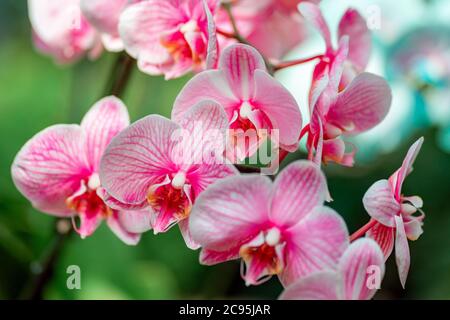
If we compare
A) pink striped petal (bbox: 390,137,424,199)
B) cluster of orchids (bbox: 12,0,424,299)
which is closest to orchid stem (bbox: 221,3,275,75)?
cluster of orchids (bbox: 12,0,424,299)

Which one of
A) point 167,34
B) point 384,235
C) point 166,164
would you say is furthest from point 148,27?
point 384,235

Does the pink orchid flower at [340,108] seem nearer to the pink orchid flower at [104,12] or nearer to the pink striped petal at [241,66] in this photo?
the pink striped petal at [241,66]

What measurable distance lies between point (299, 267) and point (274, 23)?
11.8 inches

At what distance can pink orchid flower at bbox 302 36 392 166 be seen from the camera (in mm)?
397

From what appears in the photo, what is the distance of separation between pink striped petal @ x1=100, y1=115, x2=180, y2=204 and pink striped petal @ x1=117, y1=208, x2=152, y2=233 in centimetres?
3

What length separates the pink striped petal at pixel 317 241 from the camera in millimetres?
349

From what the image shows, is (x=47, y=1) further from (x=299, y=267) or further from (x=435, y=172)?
(x=435, y=172)

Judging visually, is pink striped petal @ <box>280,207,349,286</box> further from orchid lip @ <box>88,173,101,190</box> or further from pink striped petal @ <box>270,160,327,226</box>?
orchid lip @ <box>88,173,101,190</box>

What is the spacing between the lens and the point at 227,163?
0.37 metres

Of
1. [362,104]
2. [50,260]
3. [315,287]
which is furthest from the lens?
[50,260]

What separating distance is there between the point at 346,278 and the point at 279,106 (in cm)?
11

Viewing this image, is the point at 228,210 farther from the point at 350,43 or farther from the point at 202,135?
the point at 350,43
